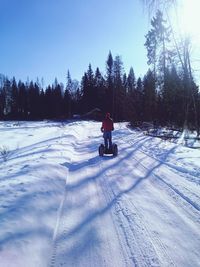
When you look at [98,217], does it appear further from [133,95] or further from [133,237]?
[133,95]

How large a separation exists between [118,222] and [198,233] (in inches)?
55.9

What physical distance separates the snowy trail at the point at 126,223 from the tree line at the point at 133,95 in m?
14.3

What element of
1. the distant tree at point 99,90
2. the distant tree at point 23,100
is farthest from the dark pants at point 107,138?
the distant tree at point 23,100

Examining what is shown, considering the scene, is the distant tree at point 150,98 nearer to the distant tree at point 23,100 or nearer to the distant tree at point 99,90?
the distant tree at point 99,90

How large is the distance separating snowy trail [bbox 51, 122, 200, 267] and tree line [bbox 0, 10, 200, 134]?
46.9 ft

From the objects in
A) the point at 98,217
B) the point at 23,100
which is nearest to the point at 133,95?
the point at 98,217

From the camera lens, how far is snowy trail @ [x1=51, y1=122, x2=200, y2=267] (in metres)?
Answer: 4.27

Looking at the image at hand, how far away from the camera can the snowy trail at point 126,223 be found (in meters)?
4.27

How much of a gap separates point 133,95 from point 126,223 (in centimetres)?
3616

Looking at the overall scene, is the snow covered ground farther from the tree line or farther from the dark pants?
the tree line

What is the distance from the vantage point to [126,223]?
5441 millimetres

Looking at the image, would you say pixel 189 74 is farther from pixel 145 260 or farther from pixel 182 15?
pixel 145 260

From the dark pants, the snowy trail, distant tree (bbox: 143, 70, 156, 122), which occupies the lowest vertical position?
the snowy trail

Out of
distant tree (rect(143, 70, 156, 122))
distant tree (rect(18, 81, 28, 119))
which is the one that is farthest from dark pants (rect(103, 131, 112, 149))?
distant tree (rect(18, 81, 28, 119))
